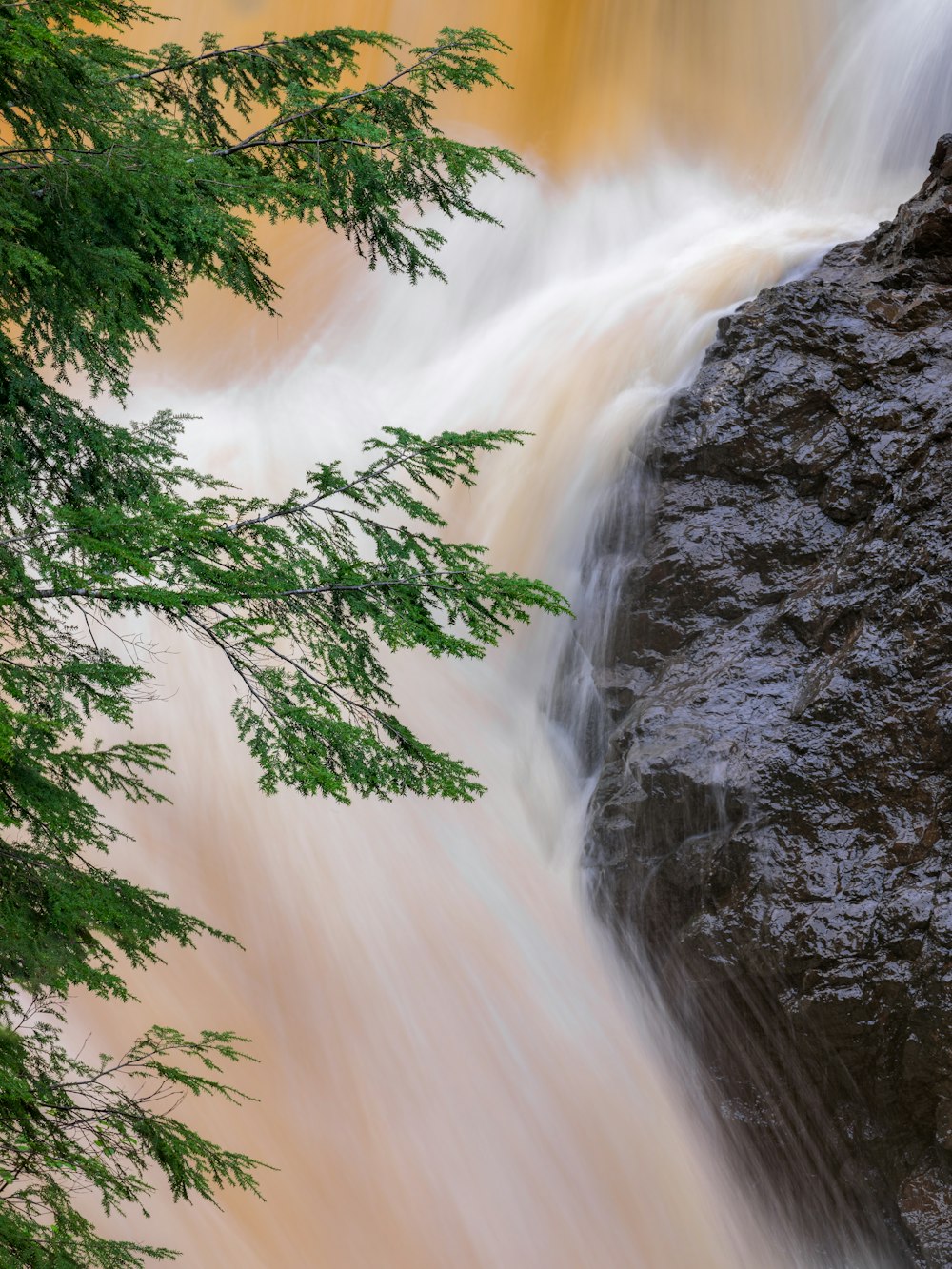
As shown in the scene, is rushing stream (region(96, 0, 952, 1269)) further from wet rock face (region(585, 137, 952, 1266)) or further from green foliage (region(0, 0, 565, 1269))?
green foliage (region(0, 0, 565, 1269))

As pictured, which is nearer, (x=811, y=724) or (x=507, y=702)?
(x=811, y=724)

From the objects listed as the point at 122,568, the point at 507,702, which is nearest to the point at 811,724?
the point at 507,702

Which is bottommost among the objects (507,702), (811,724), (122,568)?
(122,568)

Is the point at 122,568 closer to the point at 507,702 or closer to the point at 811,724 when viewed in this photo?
the point at 811,724

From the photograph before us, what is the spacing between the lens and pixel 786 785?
5465mm

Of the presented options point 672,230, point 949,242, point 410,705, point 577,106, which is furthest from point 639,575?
point 577,106

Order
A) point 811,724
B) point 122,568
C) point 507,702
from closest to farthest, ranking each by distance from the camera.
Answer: point 122,568
point 811,724
point 507,702

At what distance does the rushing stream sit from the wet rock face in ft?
1.74

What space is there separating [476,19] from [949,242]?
32.0 feet

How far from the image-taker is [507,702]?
768 centimetres

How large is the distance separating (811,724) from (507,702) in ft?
8.75

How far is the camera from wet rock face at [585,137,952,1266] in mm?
4992

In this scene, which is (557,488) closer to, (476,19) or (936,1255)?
(936,1255)

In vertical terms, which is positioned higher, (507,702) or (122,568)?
(507,702)
